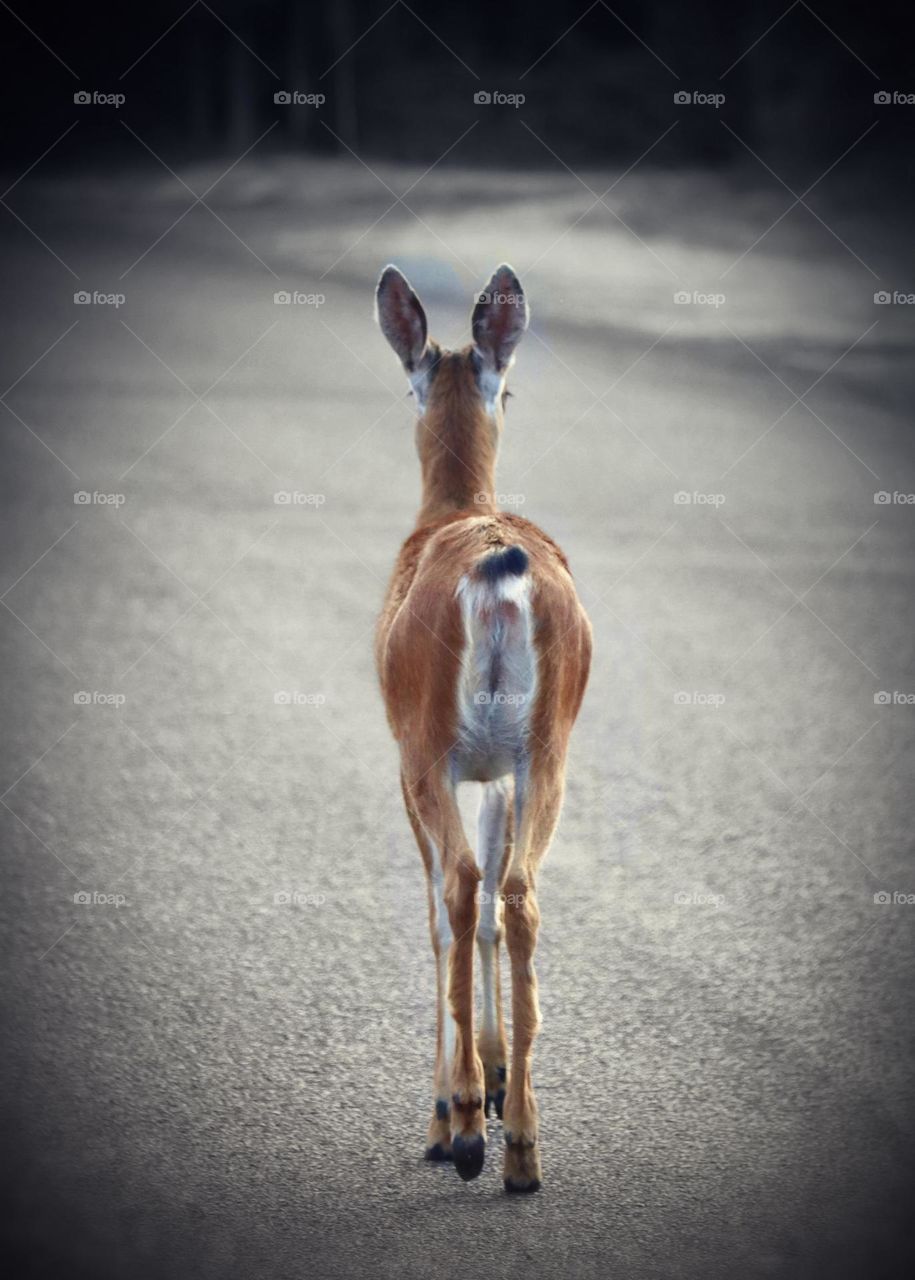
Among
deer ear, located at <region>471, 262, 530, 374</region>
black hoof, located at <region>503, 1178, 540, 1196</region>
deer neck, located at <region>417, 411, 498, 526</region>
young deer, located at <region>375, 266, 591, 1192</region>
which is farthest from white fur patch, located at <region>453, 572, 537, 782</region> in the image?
deer ear, located at <region>471, 262, 530, 374</region>

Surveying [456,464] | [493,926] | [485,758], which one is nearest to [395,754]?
[456,464]

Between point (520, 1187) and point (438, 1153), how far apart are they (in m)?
0.29

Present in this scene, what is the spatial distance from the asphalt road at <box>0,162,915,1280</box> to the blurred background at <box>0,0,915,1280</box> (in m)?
0.02

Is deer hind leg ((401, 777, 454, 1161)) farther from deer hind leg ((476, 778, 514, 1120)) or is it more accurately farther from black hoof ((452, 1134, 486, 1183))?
black hoof ((452, 1134, 486, 1183))

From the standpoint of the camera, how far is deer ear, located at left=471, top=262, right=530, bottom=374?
6.27 m

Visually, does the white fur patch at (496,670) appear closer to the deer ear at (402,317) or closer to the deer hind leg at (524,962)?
the deer hind leg at (524,962)

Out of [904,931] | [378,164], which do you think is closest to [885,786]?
[904,931]

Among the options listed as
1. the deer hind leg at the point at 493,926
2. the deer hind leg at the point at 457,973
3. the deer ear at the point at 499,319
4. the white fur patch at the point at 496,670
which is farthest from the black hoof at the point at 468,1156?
the deer ear at the point at 499,319

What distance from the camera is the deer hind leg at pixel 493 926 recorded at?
5125mm

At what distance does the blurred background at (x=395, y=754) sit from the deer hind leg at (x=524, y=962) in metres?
0.10

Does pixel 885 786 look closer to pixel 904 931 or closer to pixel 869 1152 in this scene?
pixel 904 931

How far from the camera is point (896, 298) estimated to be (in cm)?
1734

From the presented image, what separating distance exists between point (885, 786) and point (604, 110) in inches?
888

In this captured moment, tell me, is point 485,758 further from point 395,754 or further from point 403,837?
point 395,754
